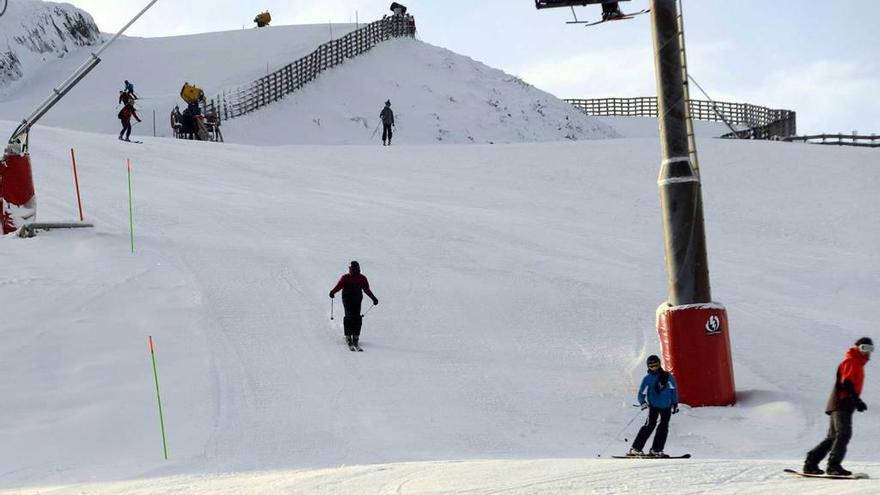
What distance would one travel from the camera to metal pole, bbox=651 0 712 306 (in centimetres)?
1532

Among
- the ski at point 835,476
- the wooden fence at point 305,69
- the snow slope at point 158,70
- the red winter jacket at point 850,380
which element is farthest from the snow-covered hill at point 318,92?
the ski at point 835,476

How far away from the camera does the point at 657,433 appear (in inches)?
494

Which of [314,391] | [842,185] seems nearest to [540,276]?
[314,391]

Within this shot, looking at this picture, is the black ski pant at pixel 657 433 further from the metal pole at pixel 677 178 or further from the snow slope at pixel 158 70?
the snow slope at pixel 158 70

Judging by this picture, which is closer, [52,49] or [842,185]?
[842,185]

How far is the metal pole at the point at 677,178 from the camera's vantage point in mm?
15320

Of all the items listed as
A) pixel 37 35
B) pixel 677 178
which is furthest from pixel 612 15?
pixel 37 35

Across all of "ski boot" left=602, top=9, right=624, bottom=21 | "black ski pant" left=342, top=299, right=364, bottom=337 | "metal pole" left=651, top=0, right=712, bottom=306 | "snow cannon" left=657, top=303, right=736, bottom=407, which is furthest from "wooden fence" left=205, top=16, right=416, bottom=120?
"snow cannon" left=657, top=303, right=736, bottom=407

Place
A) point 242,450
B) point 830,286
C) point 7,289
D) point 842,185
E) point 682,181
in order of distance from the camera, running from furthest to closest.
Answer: point 842,185 → point 830,286 → point 7,289 → point 682,181 → point 242,450

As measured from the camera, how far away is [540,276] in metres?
20.3

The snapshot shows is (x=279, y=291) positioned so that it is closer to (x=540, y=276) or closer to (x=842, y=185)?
(x=540, y=276)

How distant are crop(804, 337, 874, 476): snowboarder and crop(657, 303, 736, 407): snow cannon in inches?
174

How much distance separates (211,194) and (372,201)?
3189 millimetres

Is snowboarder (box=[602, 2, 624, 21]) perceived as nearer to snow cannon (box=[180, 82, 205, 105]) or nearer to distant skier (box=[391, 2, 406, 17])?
snow cannon (box=[180, 82, 205, 105])
